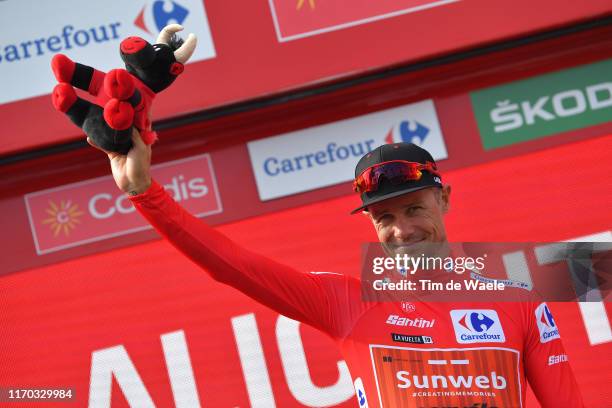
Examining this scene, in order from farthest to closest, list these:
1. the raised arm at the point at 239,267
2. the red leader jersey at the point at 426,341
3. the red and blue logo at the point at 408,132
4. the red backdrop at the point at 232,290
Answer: the red and blue logo at the point at 408,132
the red backdrop at the point at 232,290
the red leader jersey at the point at 426,341
the raised arm at the point at 239,267

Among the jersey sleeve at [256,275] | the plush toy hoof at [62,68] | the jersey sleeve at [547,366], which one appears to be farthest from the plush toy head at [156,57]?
the jersey sleeve at [547,366]

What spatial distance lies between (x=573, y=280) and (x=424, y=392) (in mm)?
1414

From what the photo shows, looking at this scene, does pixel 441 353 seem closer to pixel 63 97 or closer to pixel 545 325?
pixel 545 325

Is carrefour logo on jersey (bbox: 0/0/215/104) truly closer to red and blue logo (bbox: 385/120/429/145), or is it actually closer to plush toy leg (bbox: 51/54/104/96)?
red and blue logo (bbox: 385/120/429/145)

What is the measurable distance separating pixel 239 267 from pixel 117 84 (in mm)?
554

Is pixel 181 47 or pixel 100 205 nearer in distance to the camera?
pixel 181 47

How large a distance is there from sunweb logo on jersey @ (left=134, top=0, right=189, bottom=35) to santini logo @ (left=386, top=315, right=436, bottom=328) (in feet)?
5.37

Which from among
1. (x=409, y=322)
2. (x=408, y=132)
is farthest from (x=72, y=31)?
(x=409, y=322)

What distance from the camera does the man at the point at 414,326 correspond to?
6.66ft

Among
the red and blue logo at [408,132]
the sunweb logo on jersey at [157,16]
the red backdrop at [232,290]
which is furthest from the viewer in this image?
the red and blue logo at [408,132]

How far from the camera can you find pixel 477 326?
2088 mm

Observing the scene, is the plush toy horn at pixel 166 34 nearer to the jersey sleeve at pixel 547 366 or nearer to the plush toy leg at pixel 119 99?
the plush toy leg at pixel 119 99

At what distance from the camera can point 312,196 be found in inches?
128

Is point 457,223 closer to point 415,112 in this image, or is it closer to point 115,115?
point 415,112
